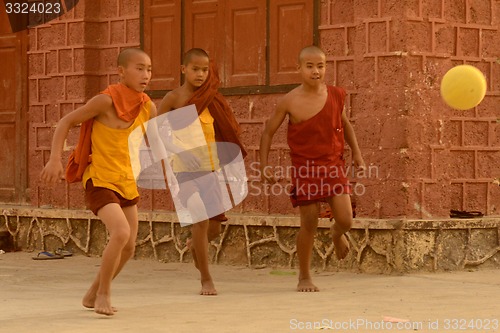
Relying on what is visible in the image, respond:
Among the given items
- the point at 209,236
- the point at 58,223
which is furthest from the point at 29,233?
the point at 209,236

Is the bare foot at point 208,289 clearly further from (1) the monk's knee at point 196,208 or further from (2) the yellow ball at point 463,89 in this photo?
(2) the yellow ball at point 463,89

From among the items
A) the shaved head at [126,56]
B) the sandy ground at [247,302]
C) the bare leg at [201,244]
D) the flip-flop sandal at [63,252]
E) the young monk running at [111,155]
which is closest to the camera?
the sandy ground at [247,302]

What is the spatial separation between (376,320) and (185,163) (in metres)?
2.42

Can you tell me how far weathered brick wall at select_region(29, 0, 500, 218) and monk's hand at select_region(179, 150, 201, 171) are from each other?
5.76ft

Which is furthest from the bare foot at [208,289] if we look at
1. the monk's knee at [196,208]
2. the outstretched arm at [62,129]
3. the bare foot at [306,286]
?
the outstretched arm at [62,129]

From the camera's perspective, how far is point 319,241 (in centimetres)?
1027

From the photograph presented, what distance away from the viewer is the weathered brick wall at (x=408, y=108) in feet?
32.0

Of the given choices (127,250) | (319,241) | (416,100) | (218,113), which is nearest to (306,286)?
(218,113)

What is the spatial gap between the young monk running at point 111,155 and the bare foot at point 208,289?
1.07 m

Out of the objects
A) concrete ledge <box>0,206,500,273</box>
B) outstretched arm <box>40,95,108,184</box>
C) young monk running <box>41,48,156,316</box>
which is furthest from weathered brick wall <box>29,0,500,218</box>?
outstretched arm <box>40,95,108,184</box>

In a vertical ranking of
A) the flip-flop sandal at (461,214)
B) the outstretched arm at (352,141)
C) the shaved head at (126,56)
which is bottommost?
the flip-flop sandal at (461,214)

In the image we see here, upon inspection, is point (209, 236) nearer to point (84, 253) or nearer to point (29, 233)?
point (84, 253)

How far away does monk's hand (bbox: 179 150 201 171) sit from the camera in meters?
8.79

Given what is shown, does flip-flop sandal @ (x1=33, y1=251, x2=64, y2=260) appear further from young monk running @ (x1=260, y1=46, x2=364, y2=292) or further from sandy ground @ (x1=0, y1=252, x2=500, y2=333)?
young monk running @ (x1=260, y1=46, x2=364, y2=292)
